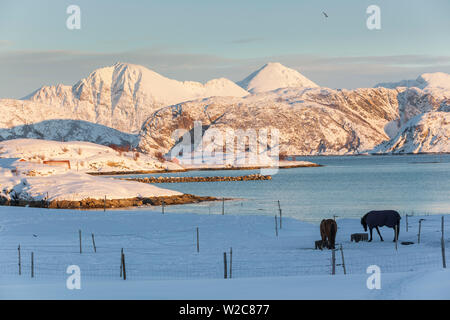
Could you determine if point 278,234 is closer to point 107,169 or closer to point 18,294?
point 18,294

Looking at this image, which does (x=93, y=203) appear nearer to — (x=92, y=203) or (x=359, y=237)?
(x=92, y=203)

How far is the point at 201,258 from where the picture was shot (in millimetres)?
25375

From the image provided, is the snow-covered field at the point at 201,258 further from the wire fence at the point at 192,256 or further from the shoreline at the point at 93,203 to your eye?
the shoreline at the point at 93,203

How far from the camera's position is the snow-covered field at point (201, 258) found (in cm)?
1456

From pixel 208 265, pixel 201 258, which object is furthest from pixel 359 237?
pixel 208 265

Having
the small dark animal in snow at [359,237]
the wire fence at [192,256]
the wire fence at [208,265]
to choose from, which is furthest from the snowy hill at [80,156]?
the wire fence at [208,265]

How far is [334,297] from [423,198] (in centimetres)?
5440

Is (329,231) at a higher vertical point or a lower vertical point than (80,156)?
lower

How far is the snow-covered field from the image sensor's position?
1456 cm

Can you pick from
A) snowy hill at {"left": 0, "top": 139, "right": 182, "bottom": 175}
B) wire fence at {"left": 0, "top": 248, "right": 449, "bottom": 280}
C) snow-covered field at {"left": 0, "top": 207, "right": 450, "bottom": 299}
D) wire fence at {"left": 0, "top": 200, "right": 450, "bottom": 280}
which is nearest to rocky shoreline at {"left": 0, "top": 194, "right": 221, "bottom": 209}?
snow-covered field at {"left": 0, "top": 207, "right": 450, "bottom": 299}

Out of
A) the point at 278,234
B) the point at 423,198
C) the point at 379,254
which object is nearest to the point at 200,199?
the point at 423,198

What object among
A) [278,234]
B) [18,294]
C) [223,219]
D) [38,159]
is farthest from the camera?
[38,159]

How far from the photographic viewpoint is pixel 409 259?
2338 centimetres

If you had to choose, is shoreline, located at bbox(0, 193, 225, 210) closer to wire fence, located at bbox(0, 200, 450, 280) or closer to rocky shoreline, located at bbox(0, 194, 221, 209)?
rocky shoreline, located at bbox(0, 194, 221, 209)
